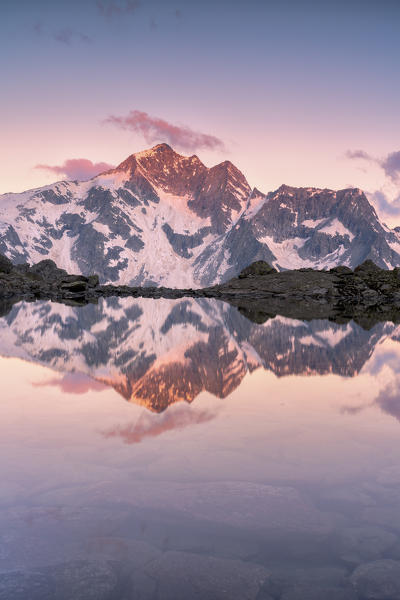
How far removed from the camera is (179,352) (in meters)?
21.6

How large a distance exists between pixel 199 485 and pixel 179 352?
45.7 feet

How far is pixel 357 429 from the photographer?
10.6m

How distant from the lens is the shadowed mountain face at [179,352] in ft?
48.7

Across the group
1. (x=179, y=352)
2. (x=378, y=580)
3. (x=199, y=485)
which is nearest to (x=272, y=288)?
(x=179, y=352)

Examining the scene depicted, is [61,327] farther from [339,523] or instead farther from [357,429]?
[339,523]

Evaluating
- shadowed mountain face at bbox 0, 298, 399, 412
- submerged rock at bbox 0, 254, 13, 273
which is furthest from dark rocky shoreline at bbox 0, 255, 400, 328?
shadowed mountain face at bbox 0, 298, 399, 412

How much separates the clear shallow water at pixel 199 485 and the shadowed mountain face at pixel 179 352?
0.65ft

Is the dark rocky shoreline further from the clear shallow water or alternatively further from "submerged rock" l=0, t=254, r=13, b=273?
the clear shallow water

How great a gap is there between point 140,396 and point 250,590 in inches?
309

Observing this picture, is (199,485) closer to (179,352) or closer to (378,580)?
(378,580)

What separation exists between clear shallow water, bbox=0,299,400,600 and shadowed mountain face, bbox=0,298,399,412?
0.20 meters

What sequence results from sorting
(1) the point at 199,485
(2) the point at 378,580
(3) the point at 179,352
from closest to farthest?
(2) the point at 378,580
(1) the point at 199,485
(3) the point at 179,352

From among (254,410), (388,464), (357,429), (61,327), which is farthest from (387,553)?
(61,327)

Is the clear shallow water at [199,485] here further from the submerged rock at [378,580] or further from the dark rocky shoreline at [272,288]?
the dark rocky shoreline at [272,288]
